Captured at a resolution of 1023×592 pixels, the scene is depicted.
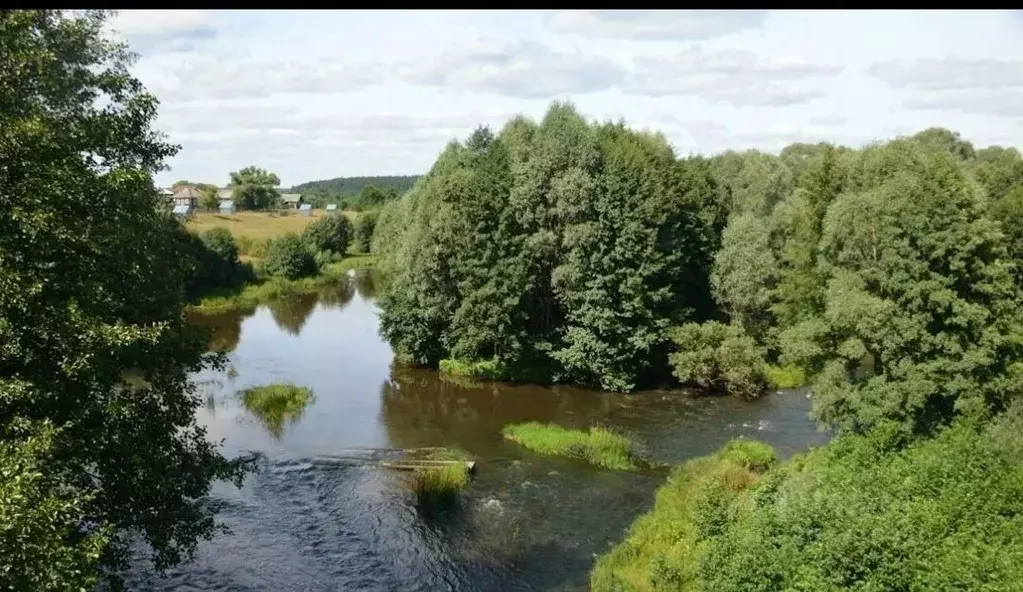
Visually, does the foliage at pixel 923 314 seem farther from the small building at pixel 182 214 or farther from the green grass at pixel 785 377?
Answer: the small building at pixel 182 214

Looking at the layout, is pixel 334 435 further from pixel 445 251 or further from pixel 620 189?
pixel 620 189

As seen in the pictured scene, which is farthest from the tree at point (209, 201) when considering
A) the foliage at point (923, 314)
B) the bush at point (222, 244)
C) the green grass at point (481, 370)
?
the foliage at point (923, 314)

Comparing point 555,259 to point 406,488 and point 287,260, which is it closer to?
point 406,488

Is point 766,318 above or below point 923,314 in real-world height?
below

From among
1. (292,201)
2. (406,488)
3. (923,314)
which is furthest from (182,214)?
(292,201)

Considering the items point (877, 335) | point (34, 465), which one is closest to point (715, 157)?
point (877, 335)

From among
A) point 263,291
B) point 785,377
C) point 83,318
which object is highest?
point 83,318
